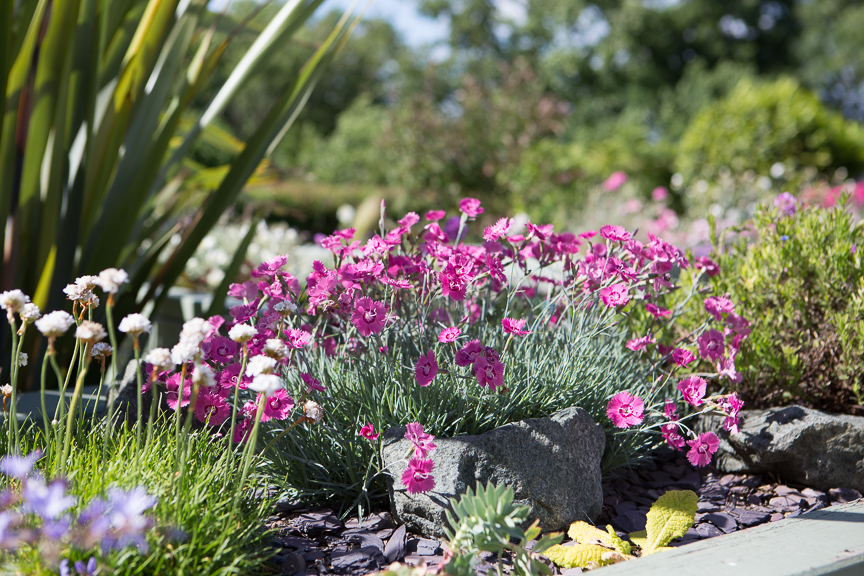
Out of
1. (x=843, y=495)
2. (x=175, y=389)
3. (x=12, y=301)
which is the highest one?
(x=12, y=301)

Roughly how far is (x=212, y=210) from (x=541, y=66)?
86.4 feet

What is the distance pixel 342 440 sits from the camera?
67.4 inches

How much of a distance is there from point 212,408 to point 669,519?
1.25 metres

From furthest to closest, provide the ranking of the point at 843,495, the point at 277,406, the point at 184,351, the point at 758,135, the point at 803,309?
1. the point at 758,135
2. the point at 803,309
3. the point at 843,495
4. the point at 277,406
5. the point at 184,351

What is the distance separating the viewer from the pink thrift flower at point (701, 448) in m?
1.75

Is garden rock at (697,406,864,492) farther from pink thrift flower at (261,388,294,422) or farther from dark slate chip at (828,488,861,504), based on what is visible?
pink thrift flower at (261,388,294,422)

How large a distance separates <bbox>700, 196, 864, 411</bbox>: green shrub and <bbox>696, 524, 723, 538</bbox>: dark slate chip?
674 mm

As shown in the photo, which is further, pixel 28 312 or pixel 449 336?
pixel 449 336

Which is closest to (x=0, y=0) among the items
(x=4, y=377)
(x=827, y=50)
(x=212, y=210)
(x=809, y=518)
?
(x=212, y=210)

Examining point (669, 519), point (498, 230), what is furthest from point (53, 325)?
point (669, 519)

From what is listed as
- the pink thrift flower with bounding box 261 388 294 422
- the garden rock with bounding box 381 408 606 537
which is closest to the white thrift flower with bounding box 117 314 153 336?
the pink thrift flower with bounding box 261 388 294 422

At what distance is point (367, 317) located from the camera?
162cm

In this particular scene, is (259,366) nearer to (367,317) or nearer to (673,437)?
(367,317)

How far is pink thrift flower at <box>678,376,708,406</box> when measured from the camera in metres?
1.81
